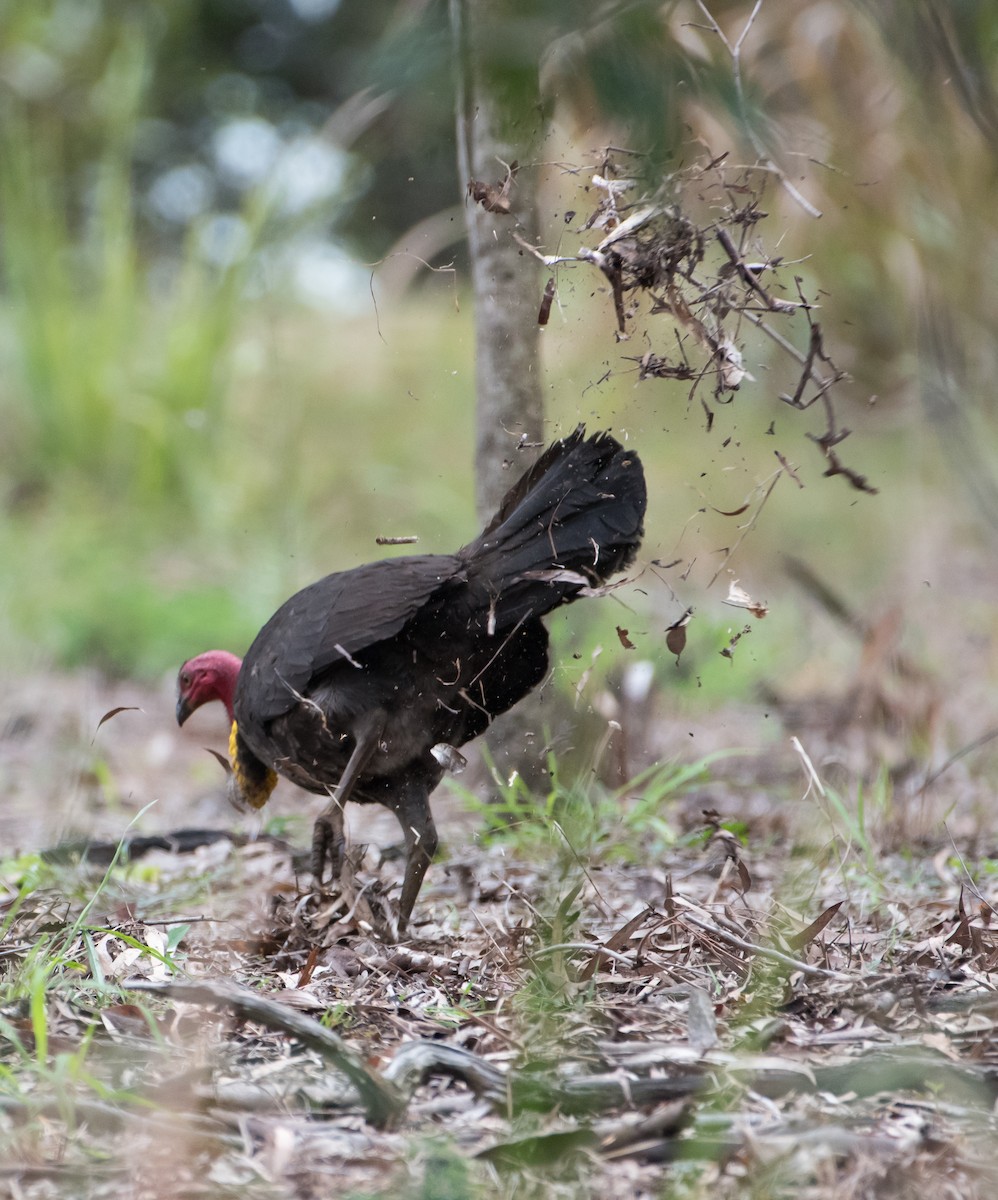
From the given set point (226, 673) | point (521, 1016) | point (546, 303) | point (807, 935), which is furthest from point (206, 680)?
point (807, 935)

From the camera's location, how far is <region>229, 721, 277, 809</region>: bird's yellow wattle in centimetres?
374

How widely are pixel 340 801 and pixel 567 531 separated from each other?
0.83 metres

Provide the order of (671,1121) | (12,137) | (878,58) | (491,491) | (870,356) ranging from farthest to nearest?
(870,356), (12,137), (878,58), (491,491), (671,1121)

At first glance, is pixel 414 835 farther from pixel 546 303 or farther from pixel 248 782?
pixel 546 303

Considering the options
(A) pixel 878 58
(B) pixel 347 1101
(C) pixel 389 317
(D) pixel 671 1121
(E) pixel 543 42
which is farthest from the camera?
(C) pixel 389 317

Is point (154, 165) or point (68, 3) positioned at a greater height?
point (68, 3)

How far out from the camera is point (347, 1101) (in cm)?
215

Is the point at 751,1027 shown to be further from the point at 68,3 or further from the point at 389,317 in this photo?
the point at 68,3

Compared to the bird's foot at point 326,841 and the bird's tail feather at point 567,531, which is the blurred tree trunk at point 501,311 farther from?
the bird's foot at point 326,841

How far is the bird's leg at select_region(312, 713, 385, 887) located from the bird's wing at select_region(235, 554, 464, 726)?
0.18 m

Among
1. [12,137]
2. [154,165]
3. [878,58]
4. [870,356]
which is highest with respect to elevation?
[154,165]

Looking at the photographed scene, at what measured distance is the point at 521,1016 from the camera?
245 cm

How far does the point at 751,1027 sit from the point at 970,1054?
14.1 inches

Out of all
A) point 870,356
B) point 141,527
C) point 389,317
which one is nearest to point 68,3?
point 389,317
